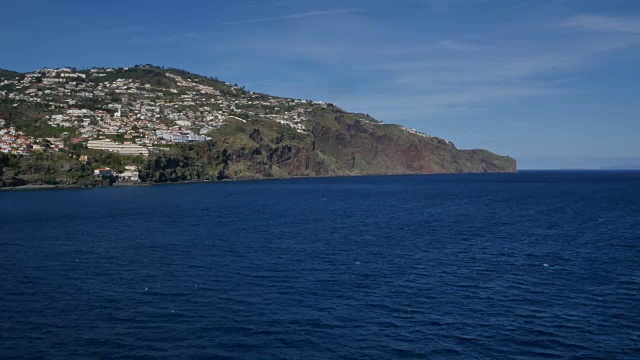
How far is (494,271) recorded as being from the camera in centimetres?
3638

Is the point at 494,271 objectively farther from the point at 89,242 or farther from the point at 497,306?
the point at 89,242

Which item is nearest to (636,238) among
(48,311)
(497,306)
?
(497,306)

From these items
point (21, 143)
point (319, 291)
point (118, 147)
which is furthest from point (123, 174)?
point (319, 291)

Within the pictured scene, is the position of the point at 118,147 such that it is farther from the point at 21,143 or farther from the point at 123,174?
the point at 21,143

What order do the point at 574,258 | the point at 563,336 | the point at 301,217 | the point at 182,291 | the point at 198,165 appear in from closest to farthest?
1. the point at 563,336
2. the point at 182,291
3. the point at 574,258
4. the point at 301,217
5. the point at 198,165

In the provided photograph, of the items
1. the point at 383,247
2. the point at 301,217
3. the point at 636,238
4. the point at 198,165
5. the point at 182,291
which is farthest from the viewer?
the point at 198,165

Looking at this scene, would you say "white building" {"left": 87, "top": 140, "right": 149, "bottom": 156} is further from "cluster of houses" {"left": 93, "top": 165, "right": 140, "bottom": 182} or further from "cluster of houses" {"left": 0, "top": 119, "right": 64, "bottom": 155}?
"cluster of houses" {"left": 93, "top": 165, "right": 140, "bottom": 182}

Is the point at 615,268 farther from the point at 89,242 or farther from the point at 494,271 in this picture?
the point at 89,242

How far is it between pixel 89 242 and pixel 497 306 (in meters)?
37.6

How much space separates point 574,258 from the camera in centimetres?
4088

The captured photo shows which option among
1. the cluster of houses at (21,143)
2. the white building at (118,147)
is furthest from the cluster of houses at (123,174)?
the cluster of houses at (21,143)

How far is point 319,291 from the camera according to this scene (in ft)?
102

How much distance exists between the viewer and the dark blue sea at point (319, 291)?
22.5 meters

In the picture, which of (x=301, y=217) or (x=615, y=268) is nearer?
(x=615, y=268)
